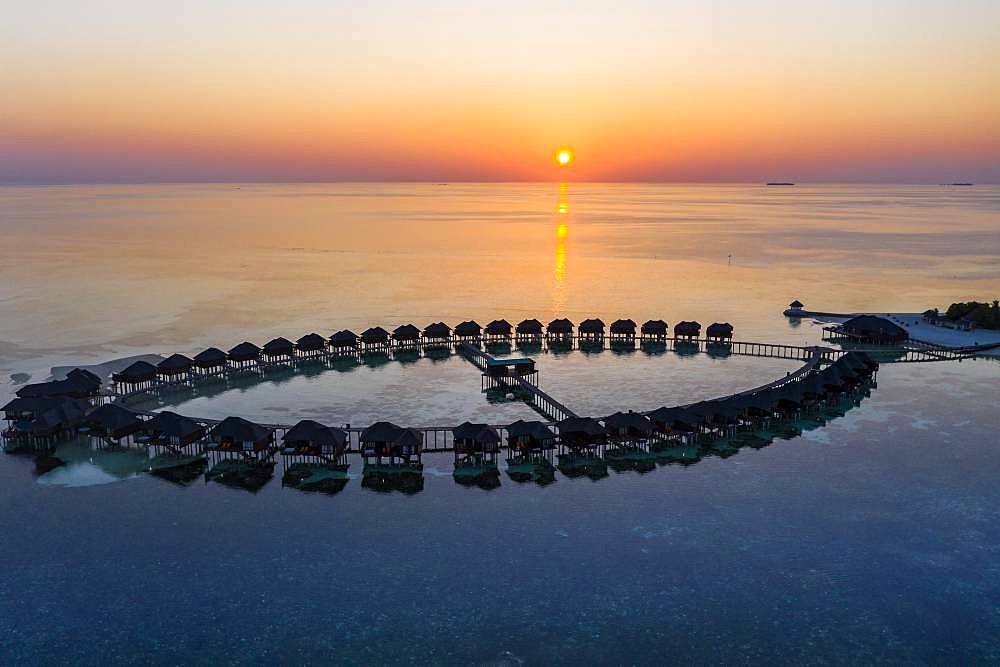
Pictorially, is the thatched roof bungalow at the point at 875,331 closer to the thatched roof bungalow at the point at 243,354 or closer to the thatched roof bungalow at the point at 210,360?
the thatched roof bungalow at the point at 243,354

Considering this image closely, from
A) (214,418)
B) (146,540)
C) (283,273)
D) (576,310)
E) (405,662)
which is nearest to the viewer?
(405,662)

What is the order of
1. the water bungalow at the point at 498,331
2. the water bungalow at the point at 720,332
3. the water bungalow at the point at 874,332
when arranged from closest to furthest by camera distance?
1. the water bungalow at the point at 874,332
2. the water bungalow at the point at 720,332
3. the water bungalow at the point at 498,331

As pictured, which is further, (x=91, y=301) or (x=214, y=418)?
(x=91, y=301)

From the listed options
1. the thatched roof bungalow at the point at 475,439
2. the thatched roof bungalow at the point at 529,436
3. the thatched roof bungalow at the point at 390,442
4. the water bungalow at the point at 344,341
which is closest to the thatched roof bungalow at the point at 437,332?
the water bungalow at the point at 344,341

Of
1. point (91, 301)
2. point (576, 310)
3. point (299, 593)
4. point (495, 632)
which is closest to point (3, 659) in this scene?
point (299, 593)

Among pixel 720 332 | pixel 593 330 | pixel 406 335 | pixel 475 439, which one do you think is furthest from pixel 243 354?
pixel 720 332

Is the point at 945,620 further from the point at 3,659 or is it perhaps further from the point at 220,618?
the point at 3,659

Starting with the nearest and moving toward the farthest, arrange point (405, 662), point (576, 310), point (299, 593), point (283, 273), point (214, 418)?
point (405, 662) → point (299, 593) → point (214, 418) → point (576, 310) → point (283, 273)
